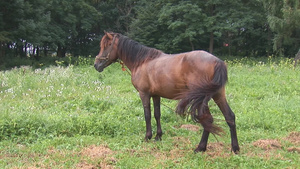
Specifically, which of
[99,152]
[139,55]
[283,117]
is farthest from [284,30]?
[99,152]

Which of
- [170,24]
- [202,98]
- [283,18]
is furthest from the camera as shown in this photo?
[170,24]

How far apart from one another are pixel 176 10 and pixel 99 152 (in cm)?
2179

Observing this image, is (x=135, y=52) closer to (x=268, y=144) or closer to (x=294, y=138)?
(x=268, y=144)

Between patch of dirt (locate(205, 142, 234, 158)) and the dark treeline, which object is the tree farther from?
patch of dirt (locate(205, 142, 234, 158))

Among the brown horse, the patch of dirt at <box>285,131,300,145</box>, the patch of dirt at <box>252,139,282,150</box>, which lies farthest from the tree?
the brown horse

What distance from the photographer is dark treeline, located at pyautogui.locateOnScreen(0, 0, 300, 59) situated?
20.9 m

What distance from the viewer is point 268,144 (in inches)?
187

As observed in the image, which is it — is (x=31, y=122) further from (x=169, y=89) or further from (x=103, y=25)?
(x=103, y=25)

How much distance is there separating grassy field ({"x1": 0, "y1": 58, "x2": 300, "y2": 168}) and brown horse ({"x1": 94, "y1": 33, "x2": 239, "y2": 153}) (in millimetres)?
341

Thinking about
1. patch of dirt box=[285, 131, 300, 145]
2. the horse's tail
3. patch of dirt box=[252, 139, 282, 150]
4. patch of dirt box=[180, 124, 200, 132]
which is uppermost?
the horse's tail

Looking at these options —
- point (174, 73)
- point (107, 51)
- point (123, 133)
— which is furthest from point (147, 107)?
point (107, 51)

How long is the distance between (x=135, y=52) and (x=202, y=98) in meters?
1.99

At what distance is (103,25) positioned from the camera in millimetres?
32406

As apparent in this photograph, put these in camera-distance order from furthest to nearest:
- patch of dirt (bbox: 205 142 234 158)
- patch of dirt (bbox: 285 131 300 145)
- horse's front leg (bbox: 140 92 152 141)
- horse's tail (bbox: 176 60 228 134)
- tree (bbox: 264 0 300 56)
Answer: tree (bbox: 264 0 300 56), horse's front leg (bbox: 140 92 152 141), patch of dirt (bbox: 285 131 300 145), patch of dirt (bbox: 205 142 234 158), horse's tail (bbox: 176 60 228 134)
